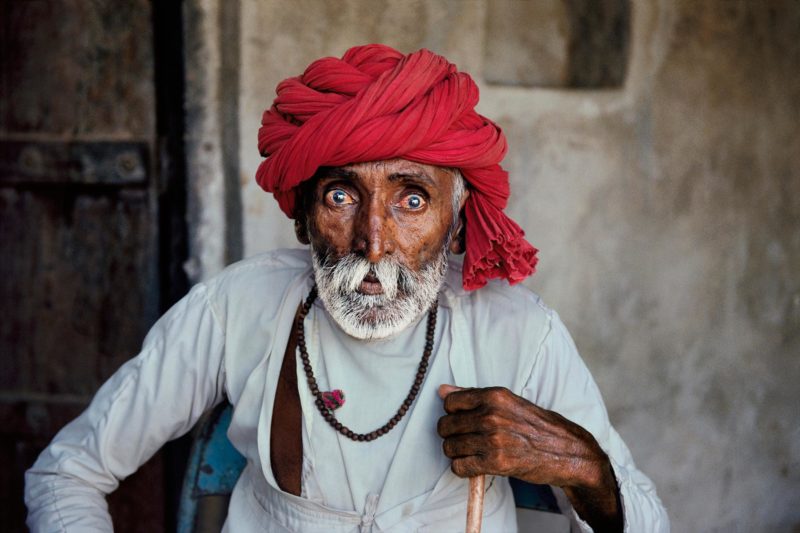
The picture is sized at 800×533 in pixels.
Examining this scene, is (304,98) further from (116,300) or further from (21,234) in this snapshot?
(21,234)

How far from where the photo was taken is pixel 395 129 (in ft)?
6.28

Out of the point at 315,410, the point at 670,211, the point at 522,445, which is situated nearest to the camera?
the point at 522,445

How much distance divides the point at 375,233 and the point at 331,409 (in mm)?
446

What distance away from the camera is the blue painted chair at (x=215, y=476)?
2229 mm

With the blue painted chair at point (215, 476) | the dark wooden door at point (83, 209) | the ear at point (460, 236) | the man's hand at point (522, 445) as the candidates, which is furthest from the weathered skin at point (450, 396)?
the dark wooden door at point (83, 209)

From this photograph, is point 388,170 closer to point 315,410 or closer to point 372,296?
point 372,296

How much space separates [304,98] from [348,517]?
984 mm

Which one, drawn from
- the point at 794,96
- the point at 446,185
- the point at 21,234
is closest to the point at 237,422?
the point at 446,185

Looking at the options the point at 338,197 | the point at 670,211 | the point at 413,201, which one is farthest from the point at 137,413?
the point at 670,211

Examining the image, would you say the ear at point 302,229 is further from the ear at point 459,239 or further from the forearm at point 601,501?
the forearm at point 601,501

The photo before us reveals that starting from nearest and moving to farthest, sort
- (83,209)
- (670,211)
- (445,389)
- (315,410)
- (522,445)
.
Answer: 1. (522,445)
2. (445,389)
3. (315,410)
4. (83,209)
5. (670,211)

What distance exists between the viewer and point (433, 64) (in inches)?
77.4

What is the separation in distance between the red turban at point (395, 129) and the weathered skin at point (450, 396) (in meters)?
0.06

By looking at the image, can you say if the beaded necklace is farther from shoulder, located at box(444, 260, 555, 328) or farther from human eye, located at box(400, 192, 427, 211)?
human eye, located at box(400, 192, 427, 211)
